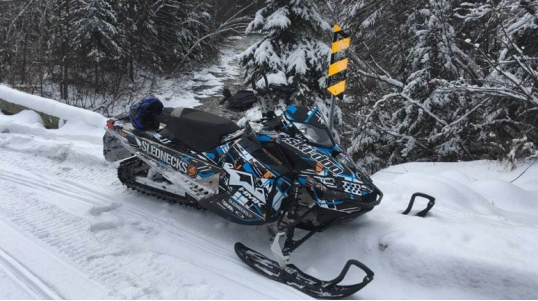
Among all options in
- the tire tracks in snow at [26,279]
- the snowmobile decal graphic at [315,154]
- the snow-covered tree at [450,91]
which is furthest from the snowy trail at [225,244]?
the snow-covered tree at [450,91]

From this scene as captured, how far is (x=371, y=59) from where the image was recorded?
Result: 11.4m

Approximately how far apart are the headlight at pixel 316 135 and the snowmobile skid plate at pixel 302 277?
0.97 m

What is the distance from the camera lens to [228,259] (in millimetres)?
3172

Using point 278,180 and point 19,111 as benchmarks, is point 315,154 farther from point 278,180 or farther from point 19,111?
point 19,111

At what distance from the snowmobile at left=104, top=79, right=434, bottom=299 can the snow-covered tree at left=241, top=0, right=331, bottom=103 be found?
4577 mm

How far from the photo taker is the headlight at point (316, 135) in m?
3.22

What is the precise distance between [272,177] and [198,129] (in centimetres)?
100

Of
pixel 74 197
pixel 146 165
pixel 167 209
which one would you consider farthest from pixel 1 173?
pixel 167 209

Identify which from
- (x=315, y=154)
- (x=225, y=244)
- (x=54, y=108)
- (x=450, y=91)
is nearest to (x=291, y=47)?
(x=450, y=91)

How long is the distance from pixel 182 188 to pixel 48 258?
123 cm

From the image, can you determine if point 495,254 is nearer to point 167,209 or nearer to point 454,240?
point 454,240

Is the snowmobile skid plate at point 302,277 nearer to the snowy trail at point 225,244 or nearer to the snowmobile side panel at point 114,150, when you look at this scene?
the snowy trail at point 225,244

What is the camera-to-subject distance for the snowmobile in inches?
117

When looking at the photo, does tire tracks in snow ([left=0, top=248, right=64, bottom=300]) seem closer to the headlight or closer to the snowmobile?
the snowmobile
